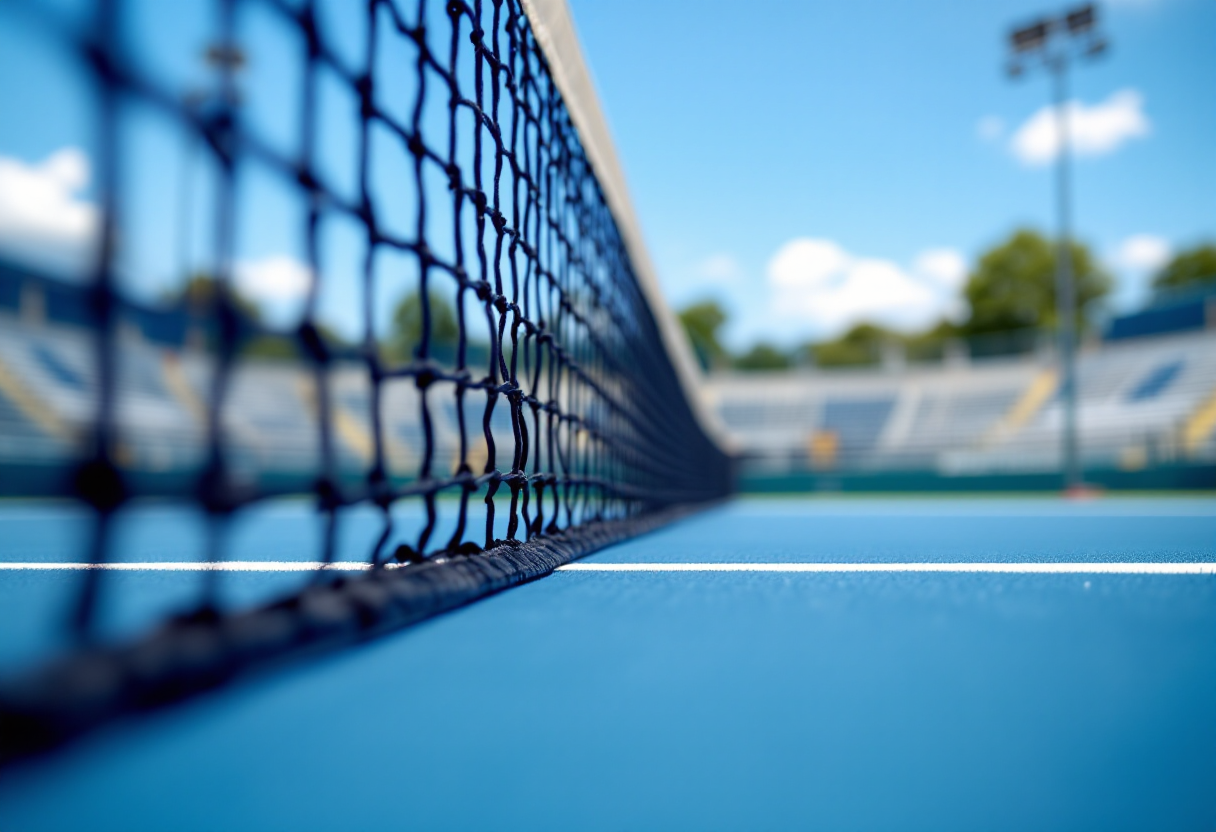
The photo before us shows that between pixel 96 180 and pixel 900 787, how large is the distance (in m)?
0.53

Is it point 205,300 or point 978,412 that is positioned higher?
point 978,412

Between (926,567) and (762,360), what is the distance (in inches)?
618

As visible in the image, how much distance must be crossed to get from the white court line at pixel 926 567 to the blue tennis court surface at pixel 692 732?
384 millimetres

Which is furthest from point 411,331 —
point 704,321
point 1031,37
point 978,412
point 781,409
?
point 704,321

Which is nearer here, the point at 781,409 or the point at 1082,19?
the point at 1082,19

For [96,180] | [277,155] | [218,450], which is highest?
[277,155]

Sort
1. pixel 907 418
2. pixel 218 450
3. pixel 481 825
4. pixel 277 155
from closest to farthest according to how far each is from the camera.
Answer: pixel 481 825 → pixel 218 450 → pixel 277 155 → pixel 907 418

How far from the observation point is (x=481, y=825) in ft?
1.40

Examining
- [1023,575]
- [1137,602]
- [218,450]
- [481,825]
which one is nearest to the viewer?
[481,825]

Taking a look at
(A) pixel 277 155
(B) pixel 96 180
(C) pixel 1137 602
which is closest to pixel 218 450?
(B) pixel 96 180

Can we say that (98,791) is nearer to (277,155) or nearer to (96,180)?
(96,180)

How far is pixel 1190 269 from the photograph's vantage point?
25.4 m

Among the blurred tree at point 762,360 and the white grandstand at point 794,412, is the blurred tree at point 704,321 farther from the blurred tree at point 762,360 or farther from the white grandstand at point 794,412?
the white grandstand at point 794,412

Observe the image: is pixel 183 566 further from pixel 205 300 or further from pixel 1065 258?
pixel 1065 258
